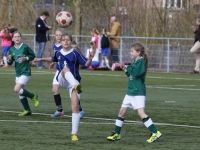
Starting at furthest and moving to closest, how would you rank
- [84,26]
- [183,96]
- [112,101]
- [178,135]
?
[84,26], [183,96], [112,101], [178,135]

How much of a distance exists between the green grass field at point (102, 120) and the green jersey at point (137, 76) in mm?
724

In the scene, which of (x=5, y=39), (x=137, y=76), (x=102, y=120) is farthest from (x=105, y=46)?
(x=137, y=76)

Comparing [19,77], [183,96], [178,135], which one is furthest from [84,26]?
[178,135]

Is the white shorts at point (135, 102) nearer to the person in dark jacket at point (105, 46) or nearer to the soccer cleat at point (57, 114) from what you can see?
the soccer cleat at point (57, 114)

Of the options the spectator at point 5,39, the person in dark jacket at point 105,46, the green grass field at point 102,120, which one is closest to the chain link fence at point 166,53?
the person in dark jacket at point 105,46

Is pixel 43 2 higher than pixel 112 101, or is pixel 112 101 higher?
pixel 43 2

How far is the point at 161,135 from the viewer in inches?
408

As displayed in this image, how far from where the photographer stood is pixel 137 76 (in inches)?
402

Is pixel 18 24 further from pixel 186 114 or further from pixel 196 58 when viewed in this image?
pixel 186 114

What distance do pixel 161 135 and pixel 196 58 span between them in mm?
15431

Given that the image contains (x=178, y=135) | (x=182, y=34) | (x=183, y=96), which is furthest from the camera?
(x=182, y=34)

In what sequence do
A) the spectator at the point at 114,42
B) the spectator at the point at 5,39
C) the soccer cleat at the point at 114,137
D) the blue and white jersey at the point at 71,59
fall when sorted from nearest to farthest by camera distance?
the soccer cleat at the point at 114,137 → the blue and white jersey at the point at 71,59 → the spectator at the point at 114,42 → the spectator at the point at 5,39

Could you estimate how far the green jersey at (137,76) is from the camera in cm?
1016

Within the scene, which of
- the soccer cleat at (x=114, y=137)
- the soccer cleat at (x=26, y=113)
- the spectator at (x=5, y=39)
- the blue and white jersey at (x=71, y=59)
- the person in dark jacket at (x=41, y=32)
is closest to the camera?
the soccer cleat at (x=114, y=137)
